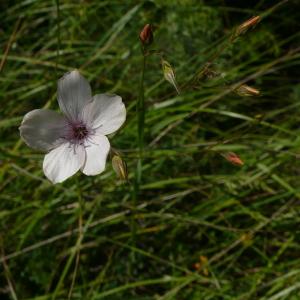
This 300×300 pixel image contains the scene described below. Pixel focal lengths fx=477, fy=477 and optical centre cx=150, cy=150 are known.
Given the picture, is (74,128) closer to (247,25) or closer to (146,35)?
(146,35)

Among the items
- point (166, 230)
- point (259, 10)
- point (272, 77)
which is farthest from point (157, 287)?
point (259, 10)

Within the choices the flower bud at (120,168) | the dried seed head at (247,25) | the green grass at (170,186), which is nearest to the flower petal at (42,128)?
the flower bud at (120,168)

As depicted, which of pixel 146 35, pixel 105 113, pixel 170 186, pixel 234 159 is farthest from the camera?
pixel 170 186

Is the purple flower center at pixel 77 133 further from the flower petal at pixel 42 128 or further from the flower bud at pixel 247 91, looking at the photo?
the flower bud at pixel 247 91

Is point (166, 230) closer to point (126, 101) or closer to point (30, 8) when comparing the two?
point (126, 101)

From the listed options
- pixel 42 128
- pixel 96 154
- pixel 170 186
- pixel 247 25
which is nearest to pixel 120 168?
pixel 96 154

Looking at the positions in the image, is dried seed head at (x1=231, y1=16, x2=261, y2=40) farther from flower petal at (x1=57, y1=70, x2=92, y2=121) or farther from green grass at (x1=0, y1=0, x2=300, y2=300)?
green grass at (x1=0, y1=0, x2=300, y2=300)
